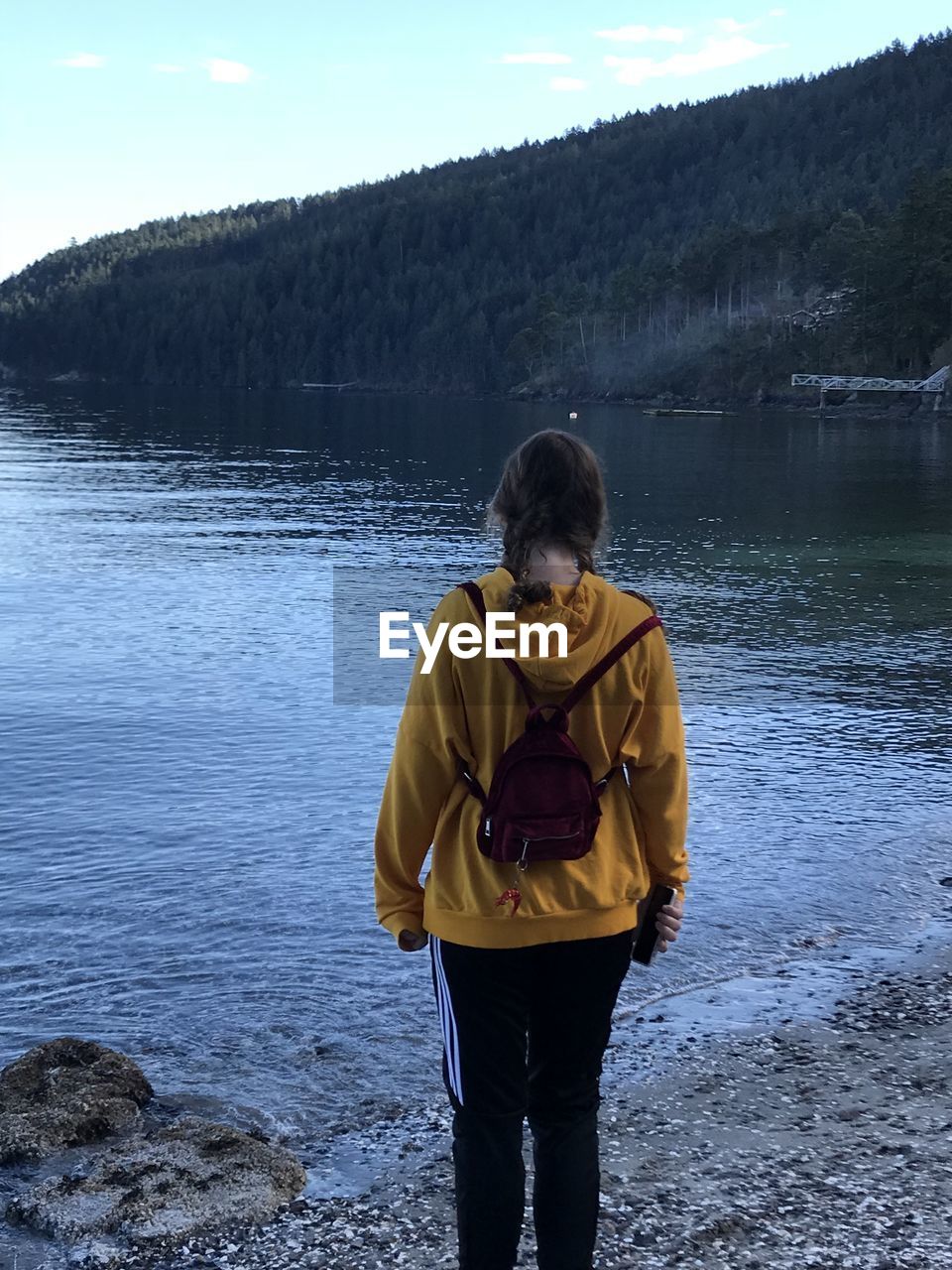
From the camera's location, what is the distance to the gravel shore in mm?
4242

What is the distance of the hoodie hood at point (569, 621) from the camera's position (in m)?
3.32

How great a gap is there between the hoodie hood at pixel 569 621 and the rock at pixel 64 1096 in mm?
3010

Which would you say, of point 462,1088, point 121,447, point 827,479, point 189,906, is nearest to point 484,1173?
point 462,1088

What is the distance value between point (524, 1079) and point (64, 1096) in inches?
103

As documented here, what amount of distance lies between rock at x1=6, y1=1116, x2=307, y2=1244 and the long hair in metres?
2.49

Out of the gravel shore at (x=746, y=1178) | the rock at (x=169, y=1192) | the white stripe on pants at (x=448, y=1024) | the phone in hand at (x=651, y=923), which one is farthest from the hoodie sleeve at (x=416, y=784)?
the rock at (x=169, y=1192)

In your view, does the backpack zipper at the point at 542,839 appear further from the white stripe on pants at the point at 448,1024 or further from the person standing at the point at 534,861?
the white stripe on pants at the point at 448,1024

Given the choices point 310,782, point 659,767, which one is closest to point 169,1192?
point 659,767

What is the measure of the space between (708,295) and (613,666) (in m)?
151

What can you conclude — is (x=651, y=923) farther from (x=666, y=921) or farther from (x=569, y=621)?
(x=569, y=621)

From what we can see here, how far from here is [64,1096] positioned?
5348 millimetres

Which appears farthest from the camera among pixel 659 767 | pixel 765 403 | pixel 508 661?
pixel 765 403

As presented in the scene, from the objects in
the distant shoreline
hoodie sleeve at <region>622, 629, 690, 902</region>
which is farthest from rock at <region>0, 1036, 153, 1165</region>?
the distant shoreline

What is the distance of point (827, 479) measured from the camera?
44.5 meters
